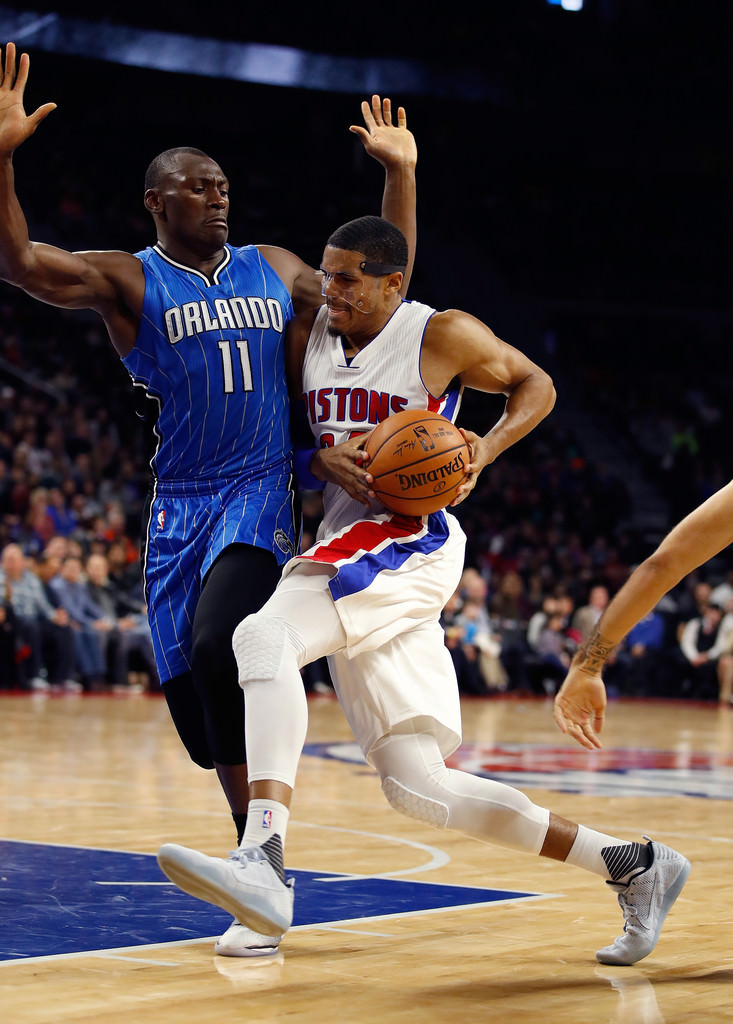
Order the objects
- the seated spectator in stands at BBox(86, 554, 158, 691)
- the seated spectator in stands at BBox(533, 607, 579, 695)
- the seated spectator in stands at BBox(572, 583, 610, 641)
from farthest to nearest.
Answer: the seated spectator in stands at BBox(533, 607, 579, 695), the seated spectator in stands at BBox(572, 583, 610, 641), the seated spectator in stands at BBox(86, 554, 158, 691)

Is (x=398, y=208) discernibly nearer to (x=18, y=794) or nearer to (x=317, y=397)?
(x=317, y=397)

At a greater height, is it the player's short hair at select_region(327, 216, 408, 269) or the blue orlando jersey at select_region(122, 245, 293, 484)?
the player's short hair at select_region(327, 216, 408, 269)

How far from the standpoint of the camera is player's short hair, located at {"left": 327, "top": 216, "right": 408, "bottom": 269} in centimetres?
387

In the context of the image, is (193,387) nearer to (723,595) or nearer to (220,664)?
(220,664)

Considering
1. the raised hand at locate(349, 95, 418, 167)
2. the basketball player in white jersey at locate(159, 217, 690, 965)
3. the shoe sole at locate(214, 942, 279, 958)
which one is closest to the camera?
the basketball player in white jersey at locate(159, 217, 690, 965)

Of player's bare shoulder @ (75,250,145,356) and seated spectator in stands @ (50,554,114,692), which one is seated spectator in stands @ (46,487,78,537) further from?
player's bare shoulder @ (75,250,145,356)

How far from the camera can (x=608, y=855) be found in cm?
365

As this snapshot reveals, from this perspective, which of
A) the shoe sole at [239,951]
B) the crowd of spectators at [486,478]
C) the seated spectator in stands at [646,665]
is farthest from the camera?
the seated spectator in stands at [646,665]

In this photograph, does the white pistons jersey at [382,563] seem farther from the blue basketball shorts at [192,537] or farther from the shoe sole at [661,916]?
the shoe sole at [661,916]

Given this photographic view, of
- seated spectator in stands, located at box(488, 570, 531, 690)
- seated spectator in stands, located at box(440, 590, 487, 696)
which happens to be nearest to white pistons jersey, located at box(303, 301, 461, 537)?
seated spectator in stands, located at box(440, 590, 487, 696)

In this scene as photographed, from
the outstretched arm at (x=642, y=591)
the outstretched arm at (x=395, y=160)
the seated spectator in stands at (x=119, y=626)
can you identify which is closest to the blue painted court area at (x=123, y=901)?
the outstretched arm at (x=642, y=591)

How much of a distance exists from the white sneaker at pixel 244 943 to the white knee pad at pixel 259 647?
64cm

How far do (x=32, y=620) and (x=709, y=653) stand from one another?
25.7 feet

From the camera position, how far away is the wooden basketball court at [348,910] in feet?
10.1
